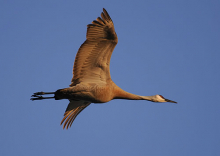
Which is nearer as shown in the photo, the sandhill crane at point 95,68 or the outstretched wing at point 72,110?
the sandhill crane at point 95,68

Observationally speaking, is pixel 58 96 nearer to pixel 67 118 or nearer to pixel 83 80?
pixel 83 80

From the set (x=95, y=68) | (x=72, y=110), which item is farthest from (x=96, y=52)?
(x=72, y=110)

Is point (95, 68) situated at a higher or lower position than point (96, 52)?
lower

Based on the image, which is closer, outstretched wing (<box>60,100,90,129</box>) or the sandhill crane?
the sandhill crane

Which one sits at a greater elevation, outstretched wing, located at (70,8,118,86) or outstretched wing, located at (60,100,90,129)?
outstretched wing, located at (70,8,118,86)

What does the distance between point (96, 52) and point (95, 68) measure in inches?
23.0

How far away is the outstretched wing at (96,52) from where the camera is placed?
31.9 ft

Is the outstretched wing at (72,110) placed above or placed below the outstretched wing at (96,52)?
below

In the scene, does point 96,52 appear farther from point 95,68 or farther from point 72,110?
point 72,110

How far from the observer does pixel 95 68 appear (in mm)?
10398

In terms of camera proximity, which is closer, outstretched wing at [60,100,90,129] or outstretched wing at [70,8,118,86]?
outstretched wing at [70,8,118,86]

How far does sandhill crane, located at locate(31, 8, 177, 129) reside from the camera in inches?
384

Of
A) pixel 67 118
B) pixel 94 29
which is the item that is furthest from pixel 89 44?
pixel 67 118

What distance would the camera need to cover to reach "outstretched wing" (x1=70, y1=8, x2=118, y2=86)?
973 centimetres
